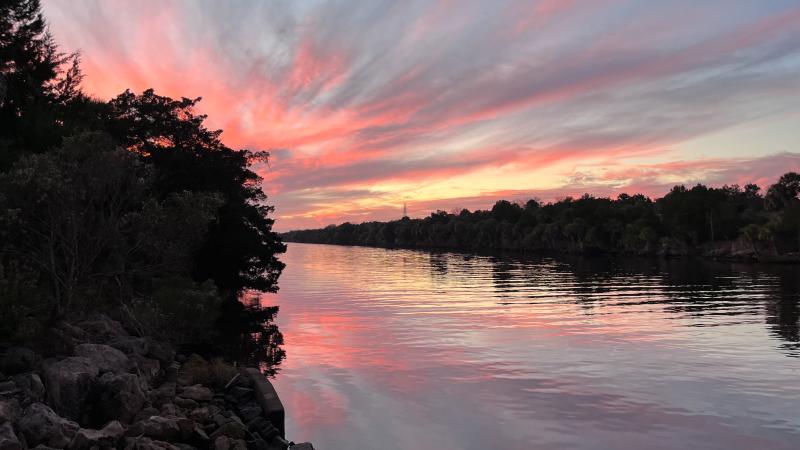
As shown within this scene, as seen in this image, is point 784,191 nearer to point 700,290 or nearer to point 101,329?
point 700,290

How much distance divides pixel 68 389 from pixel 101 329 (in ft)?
34.0

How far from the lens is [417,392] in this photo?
24844mm

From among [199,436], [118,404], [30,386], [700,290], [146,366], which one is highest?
[30,386]

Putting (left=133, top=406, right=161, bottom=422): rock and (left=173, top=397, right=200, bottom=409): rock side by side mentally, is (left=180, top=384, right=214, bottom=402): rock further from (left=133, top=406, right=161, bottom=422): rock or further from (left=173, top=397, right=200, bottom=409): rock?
(left=133, top=406, right=161, bottom=422): rock

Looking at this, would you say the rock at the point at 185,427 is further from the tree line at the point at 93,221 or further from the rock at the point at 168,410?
the tree line at the point at 93,221

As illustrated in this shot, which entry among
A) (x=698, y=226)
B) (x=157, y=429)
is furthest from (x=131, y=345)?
(x=698, y=226)

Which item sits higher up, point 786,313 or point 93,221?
point 93,221

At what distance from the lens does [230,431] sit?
16.0m

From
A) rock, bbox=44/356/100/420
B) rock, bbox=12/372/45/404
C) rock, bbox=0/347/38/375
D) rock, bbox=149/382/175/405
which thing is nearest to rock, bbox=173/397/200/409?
rock, bbox=149/382/175/405

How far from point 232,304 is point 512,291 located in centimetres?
3549

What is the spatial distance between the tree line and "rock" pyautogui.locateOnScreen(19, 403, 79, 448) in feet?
18.4

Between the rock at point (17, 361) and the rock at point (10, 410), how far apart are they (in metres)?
2.91

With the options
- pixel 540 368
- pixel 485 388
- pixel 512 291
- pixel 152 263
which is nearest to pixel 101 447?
pixel 485 388

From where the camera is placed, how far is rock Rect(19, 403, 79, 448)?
12.7 meters
